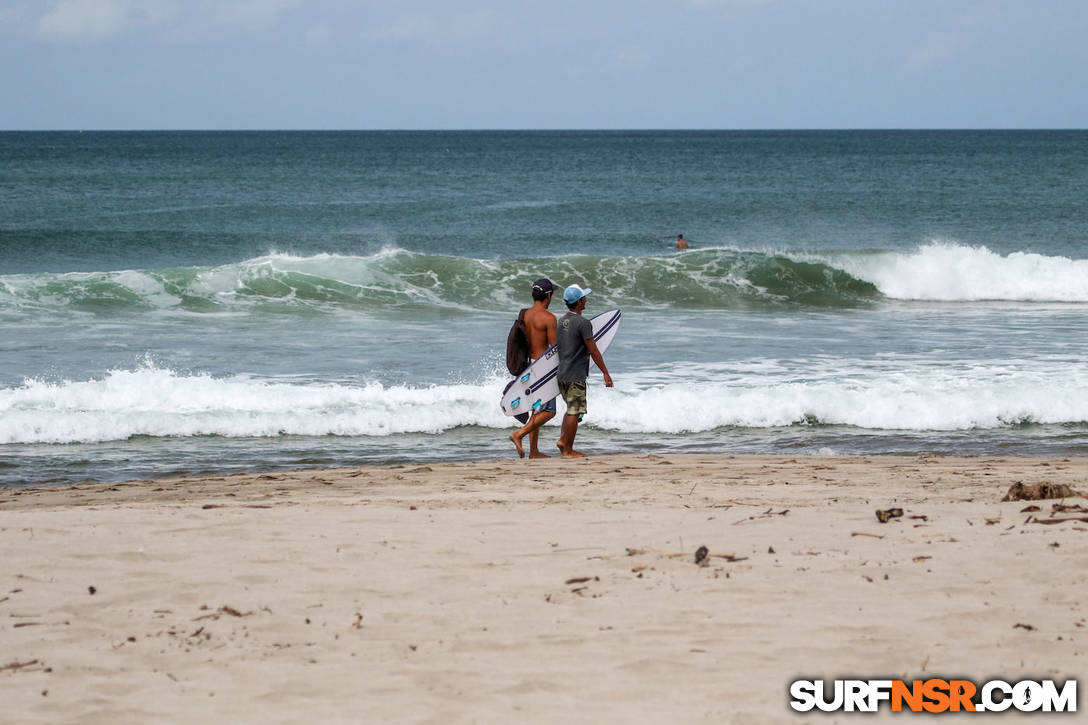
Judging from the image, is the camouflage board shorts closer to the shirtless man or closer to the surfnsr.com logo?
the shirtless man

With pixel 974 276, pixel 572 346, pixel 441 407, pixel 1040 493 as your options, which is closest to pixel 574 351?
pixel 572 346

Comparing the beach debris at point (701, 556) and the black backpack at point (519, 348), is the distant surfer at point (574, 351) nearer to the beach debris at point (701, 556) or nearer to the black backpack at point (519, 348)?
the black backpack at point (519, 348)

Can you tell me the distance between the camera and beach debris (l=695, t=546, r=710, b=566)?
5.11 m

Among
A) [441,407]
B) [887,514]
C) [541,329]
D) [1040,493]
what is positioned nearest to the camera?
[887,514]

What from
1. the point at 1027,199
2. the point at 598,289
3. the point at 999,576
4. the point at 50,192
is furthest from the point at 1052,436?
the point at 50,192

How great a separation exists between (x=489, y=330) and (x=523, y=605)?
13.0m

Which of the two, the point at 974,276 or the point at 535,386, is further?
the point at 974,276

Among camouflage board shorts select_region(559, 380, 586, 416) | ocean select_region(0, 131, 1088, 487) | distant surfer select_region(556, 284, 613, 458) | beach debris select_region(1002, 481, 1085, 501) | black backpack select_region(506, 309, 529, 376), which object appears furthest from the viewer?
ocean select_region(0, 131, 1088, 487)

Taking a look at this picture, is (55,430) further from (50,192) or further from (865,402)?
(50,192)

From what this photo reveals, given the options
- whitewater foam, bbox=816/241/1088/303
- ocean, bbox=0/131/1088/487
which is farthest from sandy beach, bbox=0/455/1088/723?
whitewater foam, bbox=816/241/1088/303

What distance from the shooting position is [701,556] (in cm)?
514

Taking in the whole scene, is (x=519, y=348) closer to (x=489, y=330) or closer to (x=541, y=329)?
(x=541, y=329)

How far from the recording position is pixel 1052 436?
35.0 ft

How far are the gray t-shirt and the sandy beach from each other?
2145 mm
